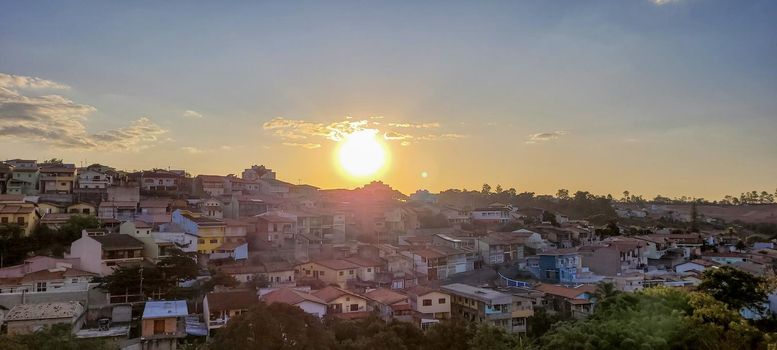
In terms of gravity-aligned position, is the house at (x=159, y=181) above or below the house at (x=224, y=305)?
above

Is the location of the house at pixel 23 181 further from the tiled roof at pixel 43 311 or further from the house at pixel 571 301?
the house at pixel 571 301

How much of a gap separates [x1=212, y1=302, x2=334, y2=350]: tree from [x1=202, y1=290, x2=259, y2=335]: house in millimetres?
7624

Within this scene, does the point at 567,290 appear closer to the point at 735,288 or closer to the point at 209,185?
the point at 735,288

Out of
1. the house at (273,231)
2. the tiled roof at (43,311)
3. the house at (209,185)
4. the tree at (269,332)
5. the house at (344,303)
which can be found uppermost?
the house at (209,185)

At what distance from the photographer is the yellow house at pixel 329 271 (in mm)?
28375

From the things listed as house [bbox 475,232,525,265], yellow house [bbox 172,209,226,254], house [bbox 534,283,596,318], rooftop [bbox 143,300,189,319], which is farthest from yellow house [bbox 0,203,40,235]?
house [bbox 534,283,596,318]

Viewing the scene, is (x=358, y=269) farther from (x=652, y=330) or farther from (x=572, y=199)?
(x=572, y=199)

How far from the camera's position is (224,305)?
→ 68.0 ft

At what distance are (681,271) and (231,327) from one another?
35.0 metres

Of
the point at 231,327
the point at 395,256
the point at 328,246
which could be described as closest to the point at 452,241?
the point at 395,256

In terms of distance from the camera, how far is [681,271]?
1453 inches

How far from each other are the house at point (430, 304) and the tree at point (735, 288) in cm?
1127

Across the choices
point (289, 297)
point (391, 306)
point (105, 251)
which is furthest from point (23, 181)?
point (391, 306)

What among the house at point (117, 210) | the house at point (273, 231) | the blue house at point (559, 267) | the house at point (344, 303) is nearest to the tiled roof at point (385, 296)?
the house at point (344, 303)
